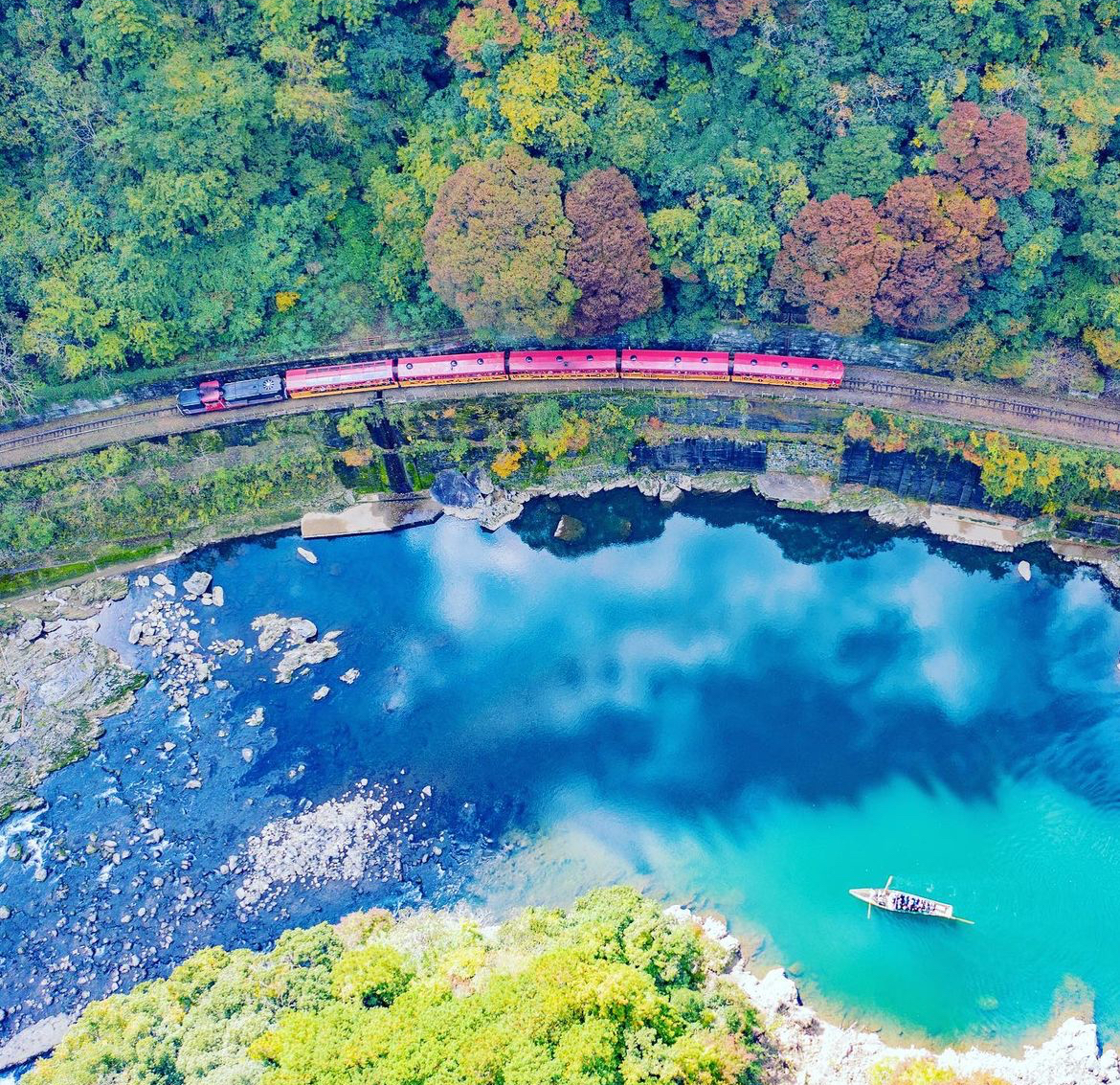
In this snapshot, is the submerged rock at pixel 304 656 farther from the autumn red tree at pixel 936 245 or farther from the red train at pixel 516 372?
the autumn red tree at pixel 936 245

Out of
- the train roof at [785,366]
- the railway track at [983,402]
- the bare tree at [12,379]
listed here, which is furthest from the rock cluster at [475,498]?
the bare tree at [12,379]

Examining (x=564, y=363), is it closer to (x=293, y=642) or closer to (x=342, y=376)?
(x=342, y=376)

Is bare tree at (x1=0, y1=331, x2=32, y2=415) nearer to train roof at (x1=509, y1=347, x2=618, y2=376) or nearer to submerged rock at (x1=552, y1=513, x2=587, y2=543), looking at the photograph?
train roof at (x1=509, y1=347, x2=618, y2=376)

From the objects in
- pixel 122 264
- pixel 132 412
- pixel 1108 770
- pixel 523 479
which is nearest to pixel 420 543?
pixel 523 479

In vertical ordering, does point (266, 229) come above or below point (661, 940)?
above

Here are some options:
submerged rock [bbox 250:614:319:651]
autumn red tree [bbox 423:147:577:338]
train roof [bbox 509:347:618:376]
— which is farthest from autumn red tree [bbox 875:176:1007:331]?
submerged rock [bbox 250:614:319:651]

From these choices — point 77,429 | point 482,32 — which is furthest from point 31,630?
point 482,32

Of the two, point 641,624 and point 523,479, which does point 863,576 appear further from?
point 523,479
